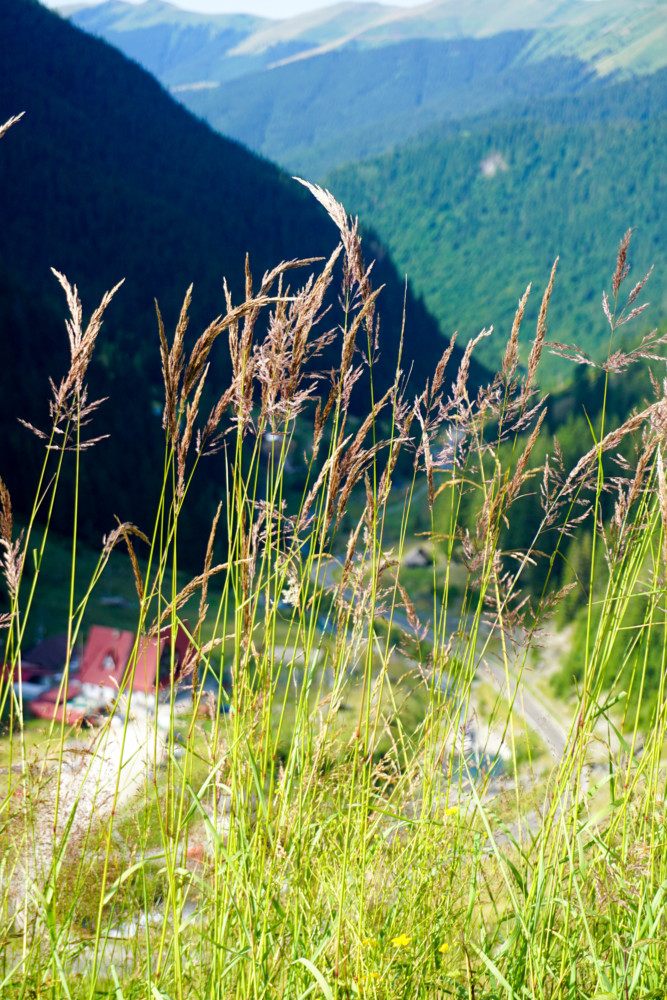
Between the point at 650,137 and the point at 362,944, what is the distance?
23232 cm

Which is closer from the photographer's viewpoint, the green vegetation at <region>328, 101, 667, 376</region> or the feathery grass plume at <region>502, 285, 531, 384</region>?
the feathery grass plume at <region>502, 285, 531, 384</region>

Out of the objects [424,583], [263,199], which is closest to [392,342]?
[263,199]

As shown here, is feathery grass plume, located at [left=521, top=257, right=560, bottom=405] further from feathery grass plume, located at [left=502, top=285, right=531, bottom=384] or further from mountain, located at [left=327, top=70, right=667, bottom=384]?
mountain, located at [left=327, top=70, right=667, bottom=384]

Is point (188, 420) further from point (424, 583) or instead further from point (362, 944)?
point (424, 583)

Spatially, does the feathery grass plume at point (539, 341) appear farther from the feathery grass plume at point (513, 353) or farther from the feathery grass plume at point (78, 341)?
the feathery grass plume at point (78, 341)

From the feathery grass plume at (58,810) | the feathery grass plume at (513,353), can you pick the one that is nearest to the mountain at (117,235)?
the feathery grass plume at (58,810)

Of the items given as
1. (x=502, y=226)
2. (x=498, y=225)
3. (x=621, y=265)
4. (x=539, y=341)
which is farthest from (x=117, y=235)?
(x=502, y=226)

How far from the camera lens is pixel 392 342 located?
11625cm

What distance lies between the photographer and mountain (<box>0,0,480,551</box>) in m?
61.8

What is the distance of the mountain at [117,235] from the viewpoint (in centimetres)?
6181

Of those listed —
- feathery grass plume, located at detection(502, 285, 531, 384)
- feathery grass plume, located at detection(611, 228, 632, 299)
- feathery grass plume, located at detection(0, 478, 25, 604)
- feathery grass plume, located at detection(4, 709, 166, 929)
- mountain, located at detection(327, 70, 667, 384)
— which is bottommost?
mountain, located at detection(327, 70, 667, 384)

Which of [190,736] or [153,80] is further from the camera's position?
[153,80]

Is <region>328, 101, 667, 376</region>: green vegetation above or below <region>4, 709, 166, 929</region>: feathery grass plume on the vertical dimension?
below

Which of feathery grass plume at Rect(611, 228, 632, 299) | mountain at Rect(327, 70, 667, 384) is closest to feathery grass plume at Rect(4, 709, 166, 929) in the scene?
feathery grass plume at Rect(611, 228, 632, 299)
